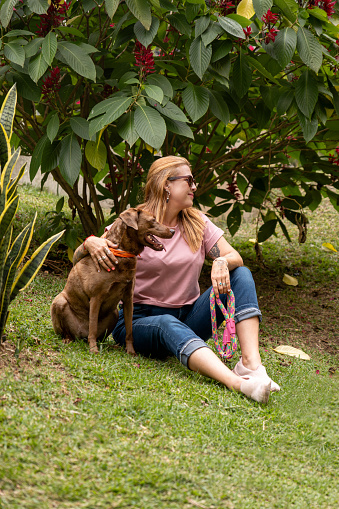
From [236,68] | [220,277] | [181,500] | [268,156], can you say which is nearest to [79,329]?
[220,277]

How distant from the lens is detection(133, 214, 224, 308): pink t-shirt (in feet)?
11.4

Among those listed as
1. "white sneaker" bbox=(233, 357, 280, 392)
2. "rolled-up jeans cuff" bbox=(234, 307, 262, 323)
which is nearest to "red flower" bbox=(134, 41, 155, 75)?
"rolled-up jeans cuff" bbox=(234, 307, 262, 323)

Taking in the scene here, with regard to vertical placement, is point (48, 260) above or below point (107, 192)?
below

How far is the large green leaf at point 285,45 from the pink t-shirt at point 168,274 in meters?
1.26

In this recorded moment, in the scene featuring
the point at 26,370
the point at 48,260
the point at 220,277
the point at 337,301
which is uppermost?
the point at 220,277

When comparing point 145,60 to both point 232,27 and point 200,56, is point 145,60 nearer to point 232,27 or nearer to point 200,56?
point 200,56

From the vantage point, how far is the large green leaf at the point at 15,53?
3.38 m

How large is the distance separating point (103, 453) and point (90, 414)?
0.30 m

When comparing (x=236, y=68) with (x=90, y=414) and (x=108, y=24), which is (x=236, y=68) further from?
(x=90, y=414)

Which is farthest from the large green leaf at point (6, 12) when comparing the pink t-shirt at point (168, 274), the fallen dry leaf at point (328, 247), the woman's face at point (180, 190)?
the fallen dry leaf at point (328, 247)

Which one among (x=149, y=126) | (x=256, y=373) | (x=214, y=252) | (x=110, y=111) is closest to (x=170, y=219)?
(x=214, y=252)

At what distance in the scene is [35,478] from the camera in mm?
1979

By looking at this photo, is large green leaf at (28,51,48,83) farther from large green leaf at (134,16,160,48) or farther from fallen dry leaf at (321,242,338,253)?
fallen dry leaf at (321,242,338,253)

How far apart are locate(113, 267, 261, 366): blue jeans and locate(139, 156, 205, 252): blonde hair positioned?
1.12 ft
